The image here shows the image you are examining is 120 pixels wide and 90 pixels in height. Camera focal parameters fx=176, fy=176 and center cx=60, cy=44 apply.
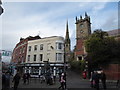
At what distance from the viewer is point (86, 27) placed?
59625 millimetres

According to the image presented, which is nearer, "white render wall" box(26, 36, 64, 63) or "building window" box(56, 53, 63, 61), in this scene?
"building window" box(56, 53, 63, 61)

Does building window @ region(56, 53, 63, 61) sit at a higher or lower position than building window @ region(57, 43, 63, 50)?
lower

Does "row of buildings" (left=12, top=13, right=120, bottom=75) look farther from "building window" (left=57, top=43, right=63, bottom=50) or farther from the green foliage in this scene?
the green foliage

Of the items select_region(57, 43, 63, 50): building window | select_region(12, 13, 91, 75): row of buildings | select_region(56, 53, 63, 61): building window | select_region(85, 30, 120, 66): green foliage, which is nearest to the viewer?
select_region(85, 30, 120, 66): green foliage

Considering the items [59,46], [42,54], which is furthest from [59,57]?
[42,54]

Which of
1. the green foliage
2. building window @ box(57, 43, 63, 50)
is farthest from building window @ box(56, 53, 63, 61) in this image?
the green foliage

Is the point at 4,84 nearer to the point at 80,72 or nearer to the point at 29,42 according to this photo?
the point at 80,72

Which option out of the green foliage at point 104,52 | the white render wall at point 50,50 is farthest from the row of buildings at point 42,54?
the green foliage at point 104,52

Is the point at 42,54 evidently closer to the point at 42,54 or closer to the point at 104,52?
the point at 42,54

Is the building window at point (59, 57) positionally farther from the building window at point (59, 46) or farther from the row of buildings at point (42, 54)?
the building window at point (59, 46)

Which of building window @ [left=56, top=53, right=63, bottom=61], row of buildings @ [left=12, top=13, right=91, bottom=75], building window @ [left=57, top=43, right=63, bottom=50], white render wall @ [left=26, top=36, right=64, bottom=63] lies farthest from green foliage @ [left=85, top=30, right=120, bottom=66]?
building window @ [left=57, top=43, right=63, bottom=50]

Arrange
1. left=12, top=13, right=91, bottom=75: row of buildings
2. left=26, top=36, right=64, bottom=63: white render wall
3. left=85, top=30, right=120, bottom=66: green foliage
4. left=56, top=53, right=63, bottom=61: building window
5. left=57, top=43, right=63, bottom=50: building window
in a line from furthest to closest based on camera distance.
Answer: left=57, top=43, right=63, bottom=50: building window, left=26, top=36, right=64, bottom=63: white render wall, left=56, top=53, right=63, bottom=61: building window, left=12, top=13, right=91, bottom=75: row of buildings, left=85, top=30, right=120, bottom=66: green foliage

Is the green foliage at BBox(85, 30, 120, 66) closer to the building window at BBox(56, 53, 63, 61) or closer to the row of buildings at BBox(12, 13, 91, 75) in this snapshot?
the row of buildings at BBox(12, 13, 91, 75)

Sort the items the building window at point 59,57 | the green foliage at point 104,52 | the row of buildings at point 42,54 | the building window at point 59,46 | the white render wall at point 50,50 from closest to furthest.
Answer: the green foliage at point 104,52
the row of buildings at point 42,54
the building window at point 59,57
the white render wall at point 50,50
the building window at point 59,46
